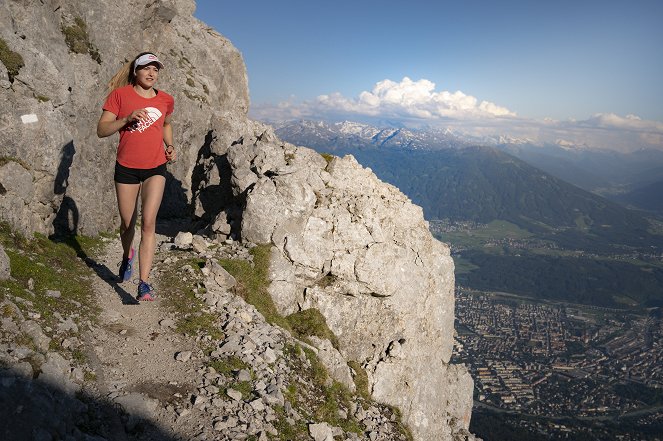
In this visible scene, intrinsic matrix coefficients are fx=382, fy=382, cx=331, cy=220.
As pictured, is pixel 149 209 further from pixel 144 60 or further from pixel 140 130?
pixel 144 60

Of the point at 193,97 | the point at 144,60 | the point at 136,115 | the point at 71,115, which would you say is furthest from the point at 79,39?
the point at 136,115

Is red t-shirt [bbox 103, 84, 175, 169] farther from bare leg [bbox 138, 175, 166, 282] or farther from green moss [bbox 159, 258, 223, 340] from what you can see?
green moss [bbox 159, 258, 223, 340]

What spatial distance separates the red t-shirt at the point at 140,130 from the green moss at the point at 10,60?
9.17 meters

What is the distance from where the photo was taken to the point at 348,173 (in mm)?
25438

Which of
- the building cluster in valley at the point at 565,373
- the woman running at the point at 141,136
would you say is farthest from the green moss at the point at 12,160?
the building cluster in valley at the point at 565,373

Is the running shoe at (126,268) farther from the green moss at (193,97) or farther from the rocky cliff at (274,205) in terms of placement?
the green moss at (193,97)

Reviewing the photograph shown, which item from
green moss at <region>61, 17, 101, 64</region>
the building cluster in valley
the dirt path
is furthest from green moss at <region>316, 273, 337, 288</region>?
the building cluster in valley

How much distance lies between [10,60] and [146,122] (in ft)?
33.4

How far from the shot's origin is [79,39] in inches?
857

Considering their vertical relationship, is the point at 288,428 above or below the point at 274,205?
below

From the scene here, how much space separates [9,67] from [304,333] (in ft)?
54.2

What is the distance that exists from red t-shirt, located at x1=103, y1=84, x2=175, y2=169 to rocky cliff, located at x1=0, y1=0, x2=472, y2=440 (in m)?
6.06

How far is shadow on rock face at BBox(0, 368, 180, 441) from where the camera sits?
545 centimetres

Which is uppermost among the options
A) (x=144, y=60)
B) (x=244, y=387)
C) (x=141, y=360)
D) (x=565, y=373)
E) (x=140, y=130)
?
(x=144, y=60)
